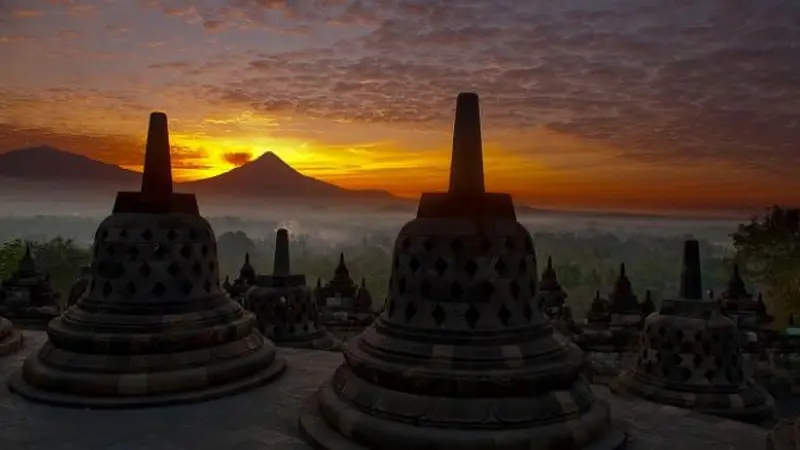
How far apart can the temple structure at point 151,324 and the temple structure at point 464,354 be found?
8.16ft

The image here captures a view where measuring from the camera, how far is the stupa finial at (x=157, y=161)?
1024cm

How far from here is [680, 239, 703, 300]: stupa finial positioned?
14.1 meters

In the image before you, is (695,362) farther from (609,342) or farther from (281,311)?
(281,311)

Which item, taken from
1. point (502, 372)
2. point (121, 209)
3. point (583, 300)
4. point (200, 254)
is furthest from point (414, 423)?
point (583, 300)

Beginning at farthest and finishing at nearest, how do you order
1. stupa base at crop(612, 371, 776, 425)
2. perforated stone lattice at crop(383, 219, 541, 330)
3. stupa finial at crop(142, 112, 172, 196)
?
stupa base at crop(612, 371, 776, 425), stupa finial at crop(142, 112, 172, 196), perforated stone lattice at crop(383, 219, 541, 330)

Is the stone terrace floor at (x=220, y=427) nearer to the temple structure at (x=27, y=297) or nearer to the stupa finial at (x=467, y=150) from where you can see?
the stupa finial at (x=467, y=150)

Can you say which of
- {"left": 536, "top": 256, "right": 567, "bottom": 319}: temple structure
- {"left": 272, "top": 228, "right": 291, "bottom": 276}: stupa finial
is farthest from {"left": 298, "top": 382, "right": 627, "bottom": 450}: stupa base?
{"left": 536, "top": 256, "right": 567, "bottom": 319}: temple structure

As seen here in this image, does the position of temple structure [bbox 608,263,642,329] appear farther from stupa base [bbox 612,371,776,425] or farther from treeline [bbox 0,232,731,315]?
treeline [bbox 0,232,731,315]

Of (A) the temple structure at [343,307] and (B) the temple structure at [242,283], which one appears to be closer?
(A) the temple structure at [343,307]

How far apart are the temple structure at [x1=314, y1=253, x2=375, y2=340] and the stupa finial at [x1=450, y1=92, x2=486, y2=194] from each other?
14790 mm

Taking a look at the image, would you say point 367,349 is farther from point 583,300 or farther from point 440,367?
point 583,300

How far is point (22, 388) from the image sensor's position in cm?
958

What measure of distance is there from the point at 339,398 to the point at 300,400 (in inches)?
72.4

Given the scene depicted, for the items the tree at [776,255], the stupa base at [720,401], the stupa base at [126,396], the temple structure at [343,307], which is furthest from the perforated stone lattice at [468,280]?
the tree at [776,255]
